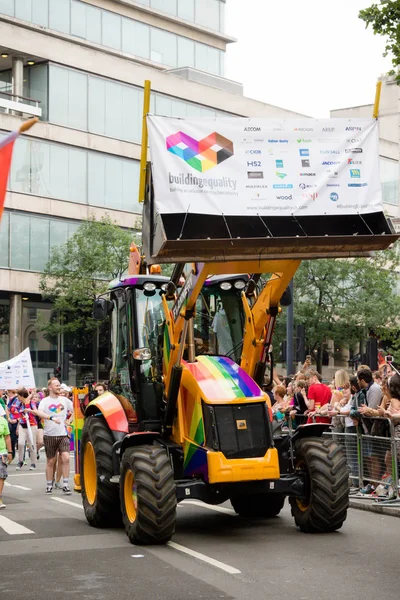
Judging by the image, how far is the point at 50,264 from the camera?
48.6m

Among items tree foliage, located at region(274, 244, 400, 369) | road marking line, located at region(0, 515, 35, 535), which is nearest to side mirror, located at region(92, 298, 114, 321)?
road marking line, located at region(0, 515, 35, 535)

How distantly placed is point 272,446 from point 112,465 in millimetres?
2242

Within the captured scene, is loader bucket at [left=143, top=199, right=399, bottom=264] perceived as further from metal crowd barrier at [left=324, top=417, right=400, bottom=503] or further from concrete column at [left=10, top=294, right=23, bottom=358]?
concrete column at [left=10, top=294, right=23, bottom=358]

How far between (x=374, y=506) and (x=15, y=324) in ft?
120

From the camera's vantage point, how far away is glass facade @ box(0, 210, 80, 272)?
4928cm

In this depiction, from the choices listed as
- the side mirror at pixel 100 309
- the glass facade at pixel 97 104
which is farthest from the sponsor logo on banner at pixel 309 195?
the glass facade at pixel 97 104

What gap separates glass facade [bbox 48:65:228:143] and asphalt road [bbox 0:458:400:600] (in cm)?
3983

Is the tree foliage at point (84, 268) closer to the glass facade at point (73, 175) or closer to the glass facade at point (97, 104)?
the glass facade at point (73, 175)

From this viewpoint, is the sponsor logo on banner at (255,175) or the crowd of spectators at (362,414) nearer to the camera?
the sponsor logo on banner at (255,175)

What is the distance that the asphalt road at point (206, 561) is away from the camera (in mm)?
9094

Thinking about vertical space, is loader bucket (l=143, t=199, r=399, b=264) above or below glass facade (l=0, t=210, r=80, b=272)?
below

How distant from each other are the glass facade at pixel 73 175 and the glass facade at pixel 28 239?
684 mm

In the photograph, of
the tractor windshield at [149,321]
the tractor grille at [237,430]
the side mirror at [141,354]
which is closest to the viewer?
the tractor grille at [237,430]

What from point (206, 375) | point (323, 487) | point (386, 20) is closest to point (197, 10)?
point (386, 20)
